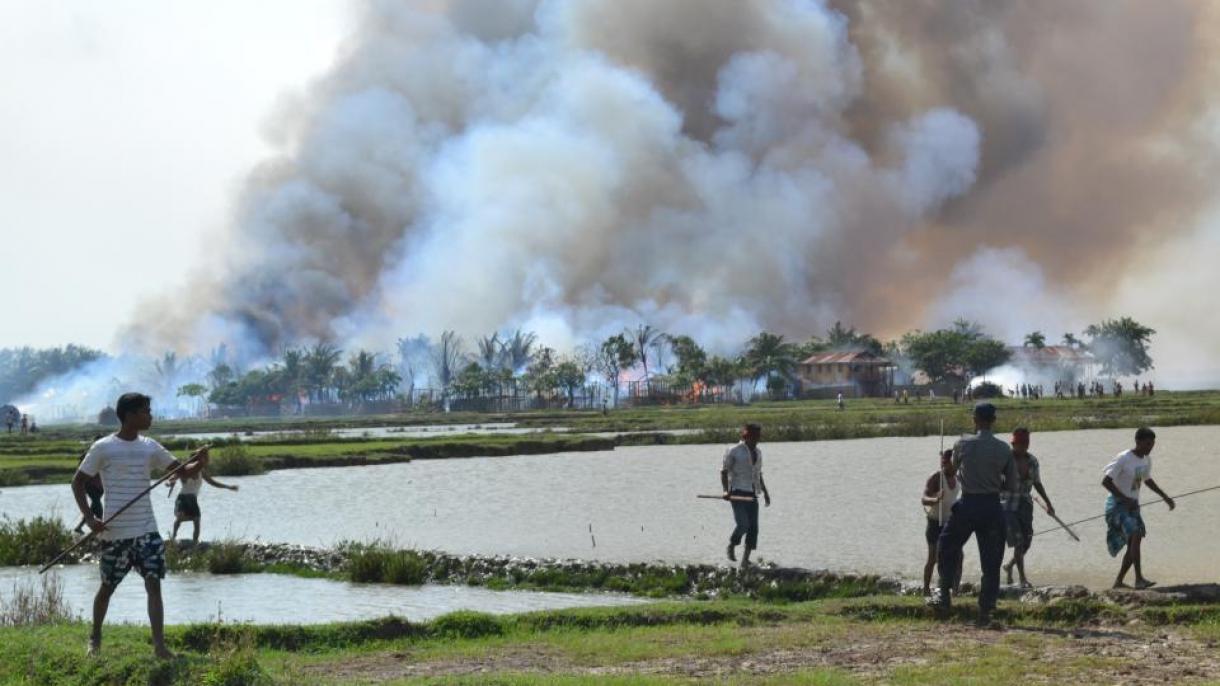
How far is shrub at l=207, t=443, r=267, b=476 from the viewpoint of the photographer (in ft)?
→ 152

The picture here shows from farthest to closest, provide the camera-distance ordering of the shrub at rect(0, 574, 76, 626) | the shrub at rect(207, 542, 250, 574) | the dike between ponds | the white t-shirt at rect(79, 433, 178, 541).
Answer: the shrub at rect(207, 542, 250, 574)
the shrub at rect(0, 574, 76, 626)
the dike between ponds
the white t-shirt at rect(79, 433, 178, 541)

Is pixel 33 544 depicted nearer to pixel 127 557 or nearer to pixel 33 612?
pixel 33 612

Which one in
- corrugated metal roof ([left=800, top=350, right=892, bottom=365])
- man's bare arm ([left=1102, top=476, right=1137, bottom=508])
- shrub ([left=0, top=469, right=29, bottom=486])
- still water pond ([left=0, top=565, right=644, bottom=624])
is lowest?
still water pond ([left=0, top=565, right=644, bottom=624])

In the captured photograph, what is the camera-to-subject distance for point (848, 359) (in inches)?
5463

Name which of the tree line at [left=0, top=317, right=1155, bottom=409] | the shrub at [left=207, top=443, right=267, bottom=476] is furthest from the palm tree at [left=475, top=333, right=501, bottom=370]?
the shrub at [left=207, top=443, right=267, bottom=476]

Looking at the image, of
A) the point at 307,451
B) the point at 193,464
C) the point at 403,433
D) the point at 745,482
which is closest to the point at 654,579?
the point at 745,482

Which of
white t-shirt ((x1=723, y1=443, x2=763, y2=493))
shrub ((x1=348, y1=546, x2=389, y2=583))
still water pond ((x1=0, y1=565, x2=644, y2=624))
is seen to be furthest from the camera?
shrub ((x1=348, y1=546, x2=389, y2=583))

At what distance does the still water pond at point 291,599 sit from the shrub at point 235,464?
1012 inches

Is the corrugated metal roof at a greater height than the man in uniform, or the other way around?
the corrugated metal roof

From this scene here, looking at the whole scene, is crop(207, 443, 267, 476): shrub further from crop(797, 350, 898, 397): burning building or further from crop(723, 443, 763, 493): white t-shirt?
crop(797, 350, 898, 397): burning building

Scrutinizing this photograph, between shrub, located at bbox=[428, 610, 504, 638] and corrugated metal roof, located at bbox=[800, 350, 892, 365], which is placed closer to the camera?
shrub, located at bbox=[428, 610, 504, 638]

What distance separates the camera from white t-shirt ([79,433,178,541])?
35.7ft

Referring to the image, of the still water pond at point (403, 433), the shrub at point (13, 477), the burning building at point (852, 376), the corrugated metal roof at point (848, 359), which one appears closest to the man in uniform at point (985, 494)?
the shrub at point (13, 477)

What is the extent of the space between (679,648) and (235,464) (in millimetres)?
36931
